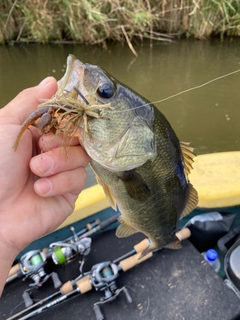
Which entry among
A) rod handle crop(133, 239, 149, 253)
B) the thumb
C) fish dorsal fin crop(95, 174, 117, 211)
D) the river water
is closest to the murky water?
the river water

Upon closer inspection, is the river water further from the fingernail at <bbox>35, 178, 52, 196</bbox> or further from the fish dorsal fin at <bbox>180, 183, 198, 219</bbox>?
the fingernail at <bbox>35, 178, 52, 196</bbox>

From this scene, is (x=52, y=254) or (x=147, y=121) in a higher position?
(x=147, y=121)

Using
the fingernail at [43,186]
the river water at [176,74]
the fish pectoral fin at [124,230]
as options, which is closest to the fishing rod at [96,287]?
the fish pectoral fin at [124,230]

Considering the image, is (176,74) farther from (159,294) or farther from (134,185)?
(134,185)

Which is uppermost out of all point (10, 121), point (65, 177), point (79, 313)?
point (10, 121)

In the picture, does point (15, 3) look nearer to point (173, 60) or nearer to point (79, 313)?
point (173, 60)

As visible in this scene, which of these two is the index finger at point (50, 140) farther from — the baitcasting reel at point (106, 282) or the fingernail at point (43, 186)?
the baitcasting reel at point (106, 282)

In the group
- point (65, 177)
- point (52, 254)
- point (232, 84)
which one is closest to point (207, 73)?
point (232, 84)
